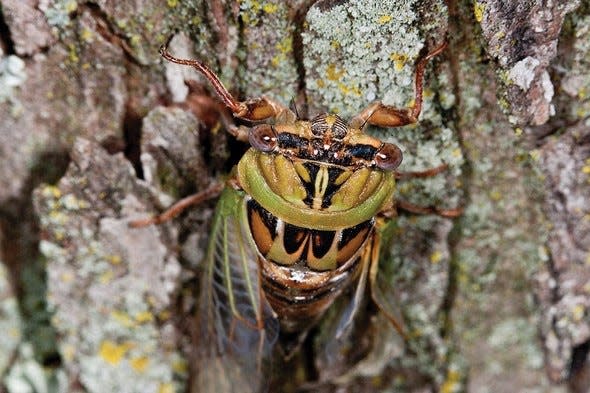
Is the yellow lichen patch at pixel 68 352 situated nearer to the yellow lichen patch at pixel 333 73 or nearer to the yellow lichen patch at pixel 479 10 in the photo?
the yellow lichen patch at pixel 333 73

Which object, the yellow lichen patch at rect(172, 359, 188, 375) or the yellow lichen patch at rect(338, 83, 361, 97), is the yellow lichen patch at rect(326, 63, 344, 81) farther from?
the yellow lichen patch at rect(172, 359, 188, 375)

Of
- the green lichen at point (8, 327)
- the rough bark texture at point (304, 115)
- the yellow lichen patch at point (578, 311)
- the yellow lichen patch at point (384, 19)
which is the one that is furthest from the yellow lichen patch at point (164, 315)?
the yellow lichen patch at point (578, 311)

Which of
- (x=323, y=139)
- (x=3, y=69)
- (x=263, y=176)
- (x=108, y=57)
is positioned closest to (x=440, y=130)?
(x=323, y=139)

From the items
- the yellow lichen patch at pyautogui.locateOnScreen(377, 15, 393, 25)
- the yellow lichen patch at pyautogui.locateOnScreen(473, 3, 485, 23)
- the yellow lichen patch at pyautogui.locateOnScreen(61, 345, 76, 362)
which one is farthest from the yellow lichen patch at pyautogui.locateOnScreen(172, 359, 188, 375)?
the yellow lichen patch at pyautogui.locateOnScreen(473, 3, 485, 23)

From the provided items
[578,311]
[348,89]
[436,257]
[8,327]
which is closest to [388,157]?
[348,89]

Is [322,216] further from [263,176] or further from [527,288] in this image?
[527,288]

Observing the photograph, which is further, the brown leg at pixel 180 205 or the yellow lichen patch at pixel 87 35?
the brown leg at pixel 180 205
